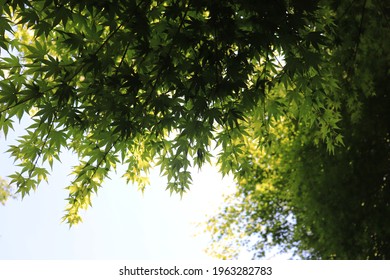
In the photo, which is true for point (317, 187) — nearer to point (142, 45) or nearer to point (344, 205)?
point (344, 205)

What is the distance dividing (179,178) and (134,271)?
1066 mm

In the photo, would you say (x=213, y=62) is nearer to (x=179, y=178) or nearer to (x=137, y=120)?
(x=137, y=120)

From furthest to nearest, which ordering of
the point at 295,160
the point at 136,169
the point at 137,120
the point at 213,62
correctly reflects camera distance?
the point at 295,160
the point at 136,169
the point at 137,120
the point at 213,62

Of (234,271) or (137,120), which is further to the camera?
(234,271)

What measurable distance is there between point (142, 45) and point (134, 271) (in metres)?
2.48

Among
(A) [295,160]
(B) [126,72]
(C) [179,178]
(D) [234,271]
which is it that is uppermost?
(A) [295,160]

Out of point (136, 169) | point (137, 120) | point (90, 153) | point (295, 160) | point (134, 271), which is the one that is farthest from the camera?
point (295, 160)

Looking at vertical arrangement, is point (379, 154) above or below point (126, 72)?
above

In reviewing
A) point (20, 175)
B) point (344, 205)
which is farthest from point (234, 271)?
point (344, 205)

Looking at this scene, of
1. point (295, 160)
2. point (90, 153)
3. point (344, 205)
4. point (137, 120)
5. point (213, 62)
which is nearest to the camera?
point (213, 62)

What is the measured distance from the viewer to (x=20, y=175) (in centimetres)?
445

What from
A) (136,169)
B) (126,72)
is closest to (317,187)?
(136,169)

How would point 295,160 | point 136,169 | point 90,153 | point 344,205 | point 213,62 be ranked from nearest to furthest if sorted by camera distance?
point 213,62, point 90,153, point 136,169, point 344,205, point 295,160

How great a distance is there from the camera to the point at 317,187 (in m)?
10.5
